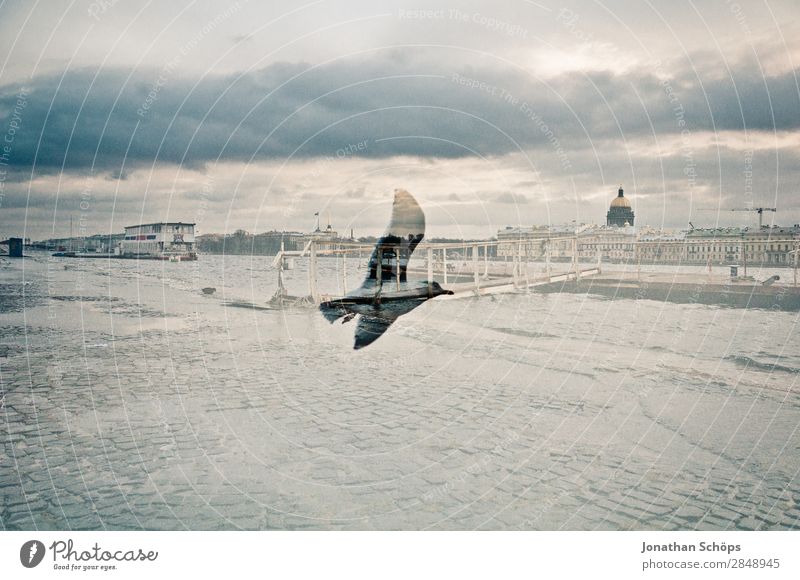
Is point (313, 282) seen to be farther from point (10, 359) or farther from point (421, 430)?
point (421, 430)

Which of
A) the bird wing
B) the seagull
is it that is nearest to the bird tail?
the seagull

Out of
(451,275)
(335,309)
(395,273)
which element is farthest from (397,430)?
(451,275)

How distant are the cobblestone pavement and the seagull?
1193mm

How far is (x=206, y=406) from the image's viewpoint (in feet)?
19.0

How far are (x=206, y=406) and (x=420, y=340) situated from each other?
4456 millimetres

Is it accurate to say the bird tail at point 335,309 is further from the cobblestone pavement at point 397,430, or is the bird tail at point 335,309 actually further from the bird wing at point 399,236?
the bird wing at point 399,236

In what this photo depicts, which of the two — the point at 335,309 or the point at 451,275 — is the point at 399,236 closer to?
the point at 335,309

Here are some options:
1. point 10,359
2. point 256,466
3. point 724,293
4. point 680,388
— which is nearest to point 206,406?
point 256,466

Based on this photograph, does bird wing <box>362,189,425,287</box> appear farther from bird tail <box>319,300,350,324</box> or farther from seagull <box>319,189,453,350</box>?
bird tail <box>319,300,350,324</box>

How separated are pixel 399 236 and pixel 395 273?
0.61 m

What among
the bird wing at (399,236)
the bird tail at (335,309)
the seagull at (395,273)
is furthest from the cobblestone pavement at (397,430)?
the bird wing at (399,236)

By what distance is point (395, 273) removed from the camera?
492 centimetres

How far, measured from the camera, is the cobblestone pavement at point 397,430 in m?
3.71
